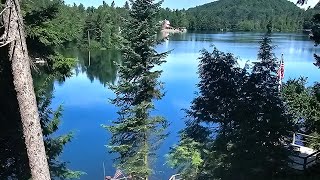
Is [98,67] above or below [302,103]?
below

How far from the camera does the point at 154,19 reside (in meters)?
17.9

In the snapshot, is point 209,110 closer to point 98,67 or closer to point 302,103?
point 302,103

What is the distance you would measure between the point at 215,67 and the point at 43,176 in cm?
1053

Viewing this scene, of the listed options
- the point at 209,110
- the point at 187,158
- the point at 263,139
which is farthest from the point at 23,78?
the point at 187,158

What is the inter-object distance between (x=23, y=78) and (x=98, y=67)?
6563 centimetres

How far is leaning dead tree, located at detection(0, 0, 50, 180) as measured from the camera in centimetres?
533

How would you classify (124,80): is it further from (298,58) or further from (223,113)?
(298,58)

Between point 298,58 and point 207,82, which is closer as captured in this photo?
point 207,82

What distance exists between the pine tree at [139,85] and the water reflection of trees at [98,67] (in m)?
34.4

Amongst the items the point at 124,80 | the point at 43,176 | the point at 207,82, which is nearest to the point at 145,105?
the point at 124,80

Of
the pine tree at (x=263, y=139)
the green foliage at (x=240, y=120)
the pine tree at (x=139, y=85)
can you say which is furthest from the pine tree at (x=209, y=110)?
the pine tree at (x=139, y=85)

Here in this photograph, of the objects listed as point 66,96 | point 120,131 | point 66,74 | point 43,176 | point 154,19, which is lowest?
point 66,96

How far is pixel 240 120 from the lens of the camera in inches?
488

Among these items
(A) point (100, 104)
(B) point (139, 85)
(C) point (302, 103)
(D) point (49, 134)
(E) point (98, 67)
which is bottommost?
(A) point (100, 104)
